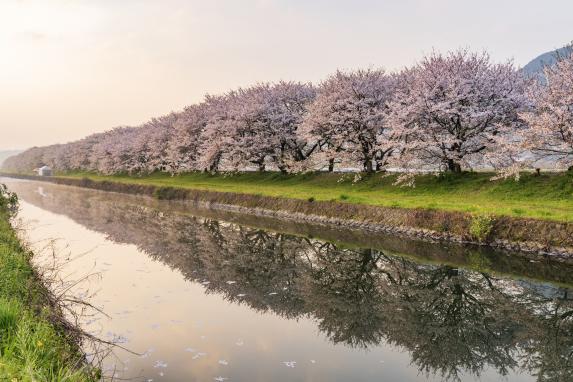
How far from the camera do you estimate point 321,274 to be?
78.1 ft

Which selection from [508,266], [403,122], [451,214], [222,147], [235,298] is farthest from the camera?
[222,147]

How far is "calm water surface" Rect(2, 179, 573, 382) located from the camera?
514 inches

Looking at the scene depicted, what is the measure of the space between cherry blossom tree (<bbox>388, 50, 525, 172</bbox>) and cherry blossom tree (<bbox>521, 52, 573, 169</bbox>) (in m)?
4.49

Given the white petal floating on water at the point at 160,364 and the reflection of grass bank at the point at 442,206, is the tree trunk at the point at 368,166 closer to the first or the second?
the reflection of grass bank at the point at 442,206

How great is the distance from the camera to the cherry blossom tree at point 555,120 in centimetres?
3107

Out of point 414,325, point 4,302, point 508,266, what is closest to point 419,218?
point 508,266

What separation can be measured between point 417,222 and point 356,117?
851 inches

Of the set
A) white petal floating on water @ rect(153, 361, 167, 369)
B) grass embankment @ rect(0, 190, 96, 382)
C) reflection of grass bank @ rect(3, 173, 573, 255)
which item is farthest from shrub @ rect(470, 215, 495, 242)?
grass embankment @ rect(0, 190, 96, 382)

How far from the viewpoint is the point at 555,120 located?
31062 millimetres

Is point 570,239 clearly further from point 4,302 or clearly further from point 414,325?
point 4,302

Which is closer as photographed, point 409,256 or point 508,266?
point 508,266

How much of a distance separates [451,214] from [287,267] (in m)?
12.3

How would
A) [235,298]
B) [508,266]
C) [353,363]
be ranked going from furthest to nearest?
[508,266]
[235,298]
[353,363]

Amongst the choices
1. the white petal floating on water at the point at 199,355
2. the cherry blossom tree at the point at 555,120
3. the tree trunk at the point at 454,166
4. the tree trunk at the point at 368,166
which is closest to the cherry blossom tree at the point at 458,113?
the tree trunk at the point at 454,166
